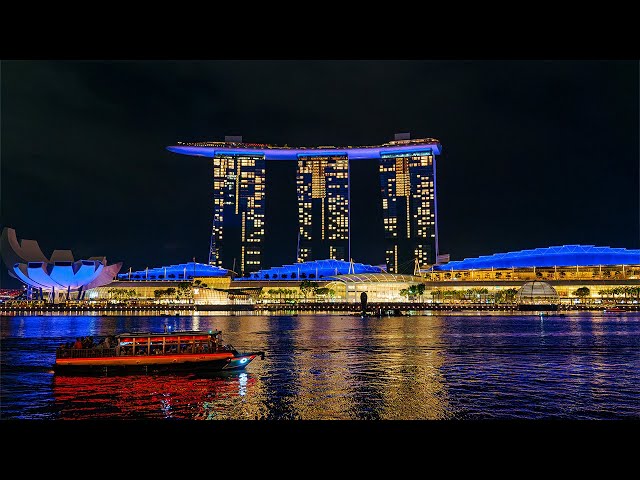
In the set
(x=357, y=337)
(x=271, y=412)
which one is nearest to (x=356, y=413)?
(x=271, y=412)

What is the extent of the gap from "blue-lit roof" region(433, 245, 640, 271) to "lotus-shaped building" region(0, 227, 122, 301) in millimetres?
78575

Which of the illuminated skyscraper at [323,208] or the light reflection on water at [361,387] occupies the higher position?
the illuminated skyscraper at [323,208]

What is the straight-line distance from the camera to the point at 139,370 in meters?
27.7

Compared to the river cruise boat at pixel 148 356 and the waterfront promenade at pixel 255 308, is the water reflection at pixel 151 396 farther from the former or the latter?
the waterfront promenade at pixel 255 308

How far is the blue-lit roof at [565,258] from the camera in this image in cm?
11775

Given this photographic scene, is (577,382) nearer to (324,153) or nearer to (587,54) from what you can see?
(587,54)

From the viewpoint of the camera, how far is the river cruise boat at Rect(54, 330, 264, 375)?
27.5m

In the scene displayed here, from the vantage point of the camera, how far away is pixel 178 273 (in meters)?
149

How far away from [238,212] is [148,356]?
158 m

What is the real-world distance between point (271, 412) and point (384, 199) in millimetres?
172875

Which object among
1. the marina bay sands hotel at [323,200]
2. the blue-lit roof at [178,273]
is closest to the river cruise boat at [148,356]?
the blue-lit roof at [178,273]

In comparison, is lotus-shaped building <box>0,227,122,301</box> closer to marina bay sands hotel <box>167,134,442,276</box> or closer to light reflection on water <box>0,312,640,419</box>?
marina bay sands hotel <box>167,134,442,276</box>

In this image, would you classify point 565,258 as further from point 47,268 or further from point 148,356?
point 148,356

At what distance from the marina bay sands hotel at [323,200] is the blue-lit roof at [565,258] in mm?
54182
